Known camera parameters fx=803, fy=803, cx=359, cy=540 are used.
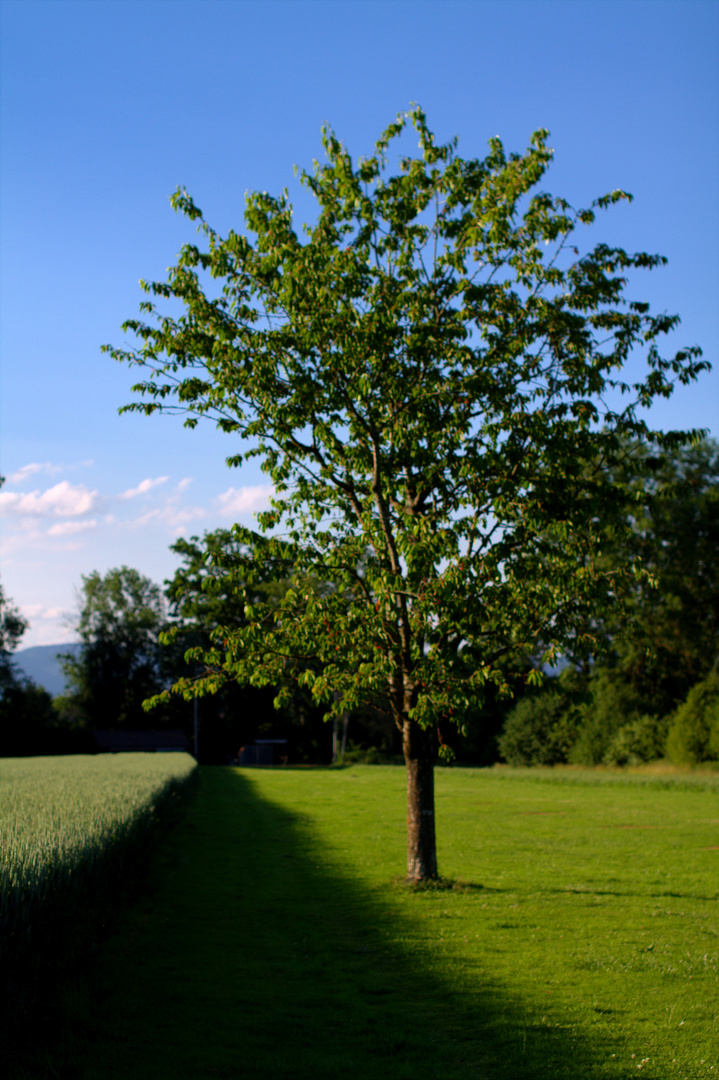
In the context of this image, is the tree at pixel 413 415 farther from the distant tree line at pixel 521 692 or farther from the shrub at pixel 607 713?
the shrub at pixel 607 713

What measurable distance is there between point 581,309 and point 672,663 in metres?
43.8

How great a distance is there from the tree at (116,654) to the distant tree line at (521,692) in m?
0.11

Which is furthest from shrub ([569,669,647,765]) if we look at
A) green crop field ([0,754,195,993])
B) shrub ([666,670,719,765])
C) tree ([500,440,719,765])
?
green crop field ([0,754,195,993])

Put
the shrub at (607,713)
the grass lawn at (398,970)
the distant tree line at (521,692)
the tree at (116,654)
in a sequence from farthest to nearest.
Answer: the tree at (116,654) < the shrub at (607,713) < the distant tree line at (521,692) < the grass lawn at (398,970)

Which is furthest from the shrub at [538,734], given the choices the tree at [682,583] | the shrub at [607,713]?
the tree at [682,583]

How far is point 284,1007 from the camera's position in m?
7.25

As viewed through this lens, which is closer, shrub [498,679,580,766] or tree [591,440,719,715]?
tree [591,440,719,715]

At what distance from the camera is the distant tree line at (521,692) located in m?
46.6

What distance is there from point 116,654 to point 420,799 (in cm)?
7407

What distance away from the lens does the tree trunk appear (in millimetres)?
12125

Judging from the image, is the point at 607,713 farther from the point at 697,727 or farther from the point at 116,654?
the point at 116,654

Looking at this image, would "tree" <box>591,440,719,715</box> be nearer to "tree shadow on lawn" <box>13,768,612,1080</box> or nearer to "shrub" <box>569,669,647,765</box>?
"shrub" <box>569,669,647,765</box>

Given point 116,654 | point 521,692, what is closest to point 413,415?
point 521,692

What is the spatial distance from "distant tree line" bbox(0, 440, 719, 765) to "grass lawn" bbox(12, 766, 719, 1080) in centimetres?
1027
